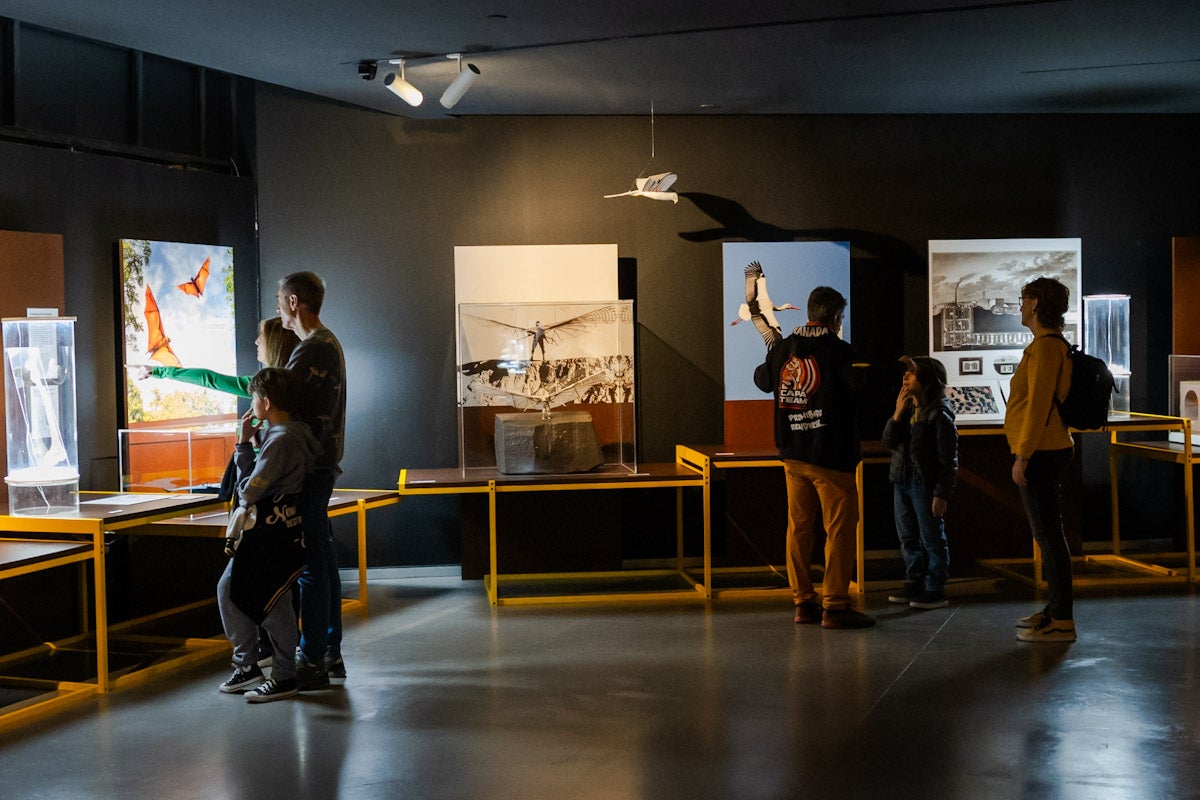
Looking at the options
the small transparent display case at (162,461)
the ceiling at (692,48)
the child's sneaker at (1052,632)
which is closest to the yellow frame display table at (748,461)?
the child's sneaker at (1052,632)

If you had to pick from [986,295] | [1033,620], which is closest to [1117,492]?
[986,295]

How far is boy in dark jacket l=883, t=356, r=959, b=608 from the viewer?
5930 millimetres

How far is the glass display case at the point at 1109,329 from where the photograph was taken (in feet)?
23.6

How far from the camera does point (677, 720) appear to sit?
13.6ft

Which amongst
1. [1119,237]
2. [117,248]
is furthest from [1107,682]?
[117,248]

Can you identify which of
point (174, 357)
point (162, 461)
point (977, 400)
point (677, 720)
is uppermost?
point (174, 357)

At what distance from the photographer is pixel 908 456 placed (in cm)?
606

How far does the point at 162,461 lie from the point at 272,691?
167cm

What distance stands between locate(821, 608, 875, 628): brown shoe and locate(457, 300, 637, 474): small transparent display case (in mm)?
1363

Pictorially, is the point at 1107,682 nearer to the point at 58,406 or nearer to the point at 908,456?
the point at 908,456

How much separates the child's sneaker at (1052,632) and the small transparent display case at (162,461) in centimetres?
374

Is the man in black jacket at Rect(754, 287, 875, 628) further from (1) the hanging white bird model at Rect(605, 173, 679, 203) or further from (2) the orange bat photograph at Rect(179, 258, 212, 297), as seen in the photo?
(2) the orange bat photograph at Rect(179, 258, 212, 297)

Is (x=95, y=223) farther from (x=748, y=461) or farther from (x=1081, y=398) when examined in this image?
(x=1081, y=398)

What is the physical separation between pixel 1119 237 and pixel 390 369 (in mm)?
4618
